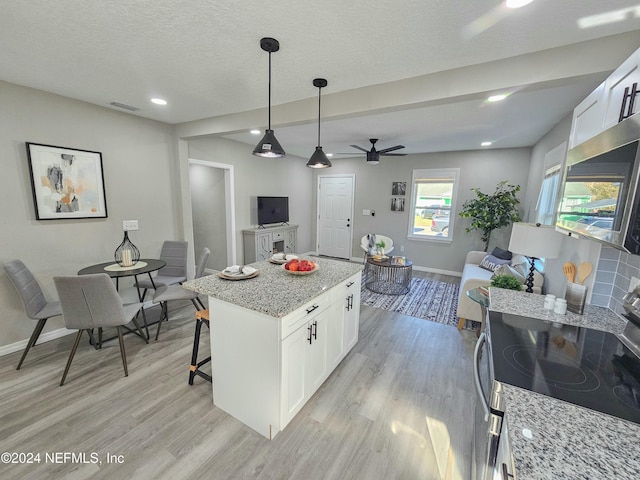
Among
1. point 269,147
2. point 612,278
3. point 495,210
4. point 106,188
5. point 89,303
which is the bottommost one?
point 89,303

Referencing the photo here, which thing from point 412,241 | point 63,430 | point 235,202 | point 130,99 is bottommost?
point 63,430

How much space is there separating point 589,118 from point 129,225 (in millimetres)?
4411

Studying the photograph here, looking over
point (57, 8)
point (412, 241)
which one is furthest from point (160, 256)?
point (412, 241)

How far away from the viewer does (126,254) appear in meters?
2.89

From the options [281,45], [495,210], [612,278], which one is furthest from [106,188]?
[495,210]

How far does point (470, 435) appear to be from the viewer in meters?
1.79

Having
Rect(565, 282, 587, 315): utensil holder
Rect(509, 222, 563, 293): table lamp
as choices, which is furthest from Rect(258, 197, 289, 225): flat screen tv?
Rect(565, 282, 587, 315): utensil holder

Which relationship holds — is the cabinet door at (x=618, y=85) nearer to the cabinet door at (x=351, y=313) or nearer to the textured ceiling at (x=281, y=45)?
the textured ceiling at (x=281, y=45)

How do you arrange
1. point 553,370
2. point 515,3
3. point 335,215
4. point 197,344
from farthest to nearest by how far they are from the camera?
point 335,215
point 197,344
point 515,3
point 553,370

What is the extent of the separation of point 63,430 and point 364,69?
3.32 metres

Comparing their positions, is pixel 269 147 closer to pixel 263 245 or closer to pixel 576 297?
pixel 576 297

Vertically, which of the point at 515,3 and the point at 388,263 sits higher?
the point at 515,3

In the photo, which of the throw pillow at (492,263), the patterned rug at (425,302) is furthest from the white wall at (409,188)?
the throw pillow at (492,263)

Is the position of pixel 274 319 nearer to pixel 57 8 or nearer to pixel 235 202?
pixel 57 8
